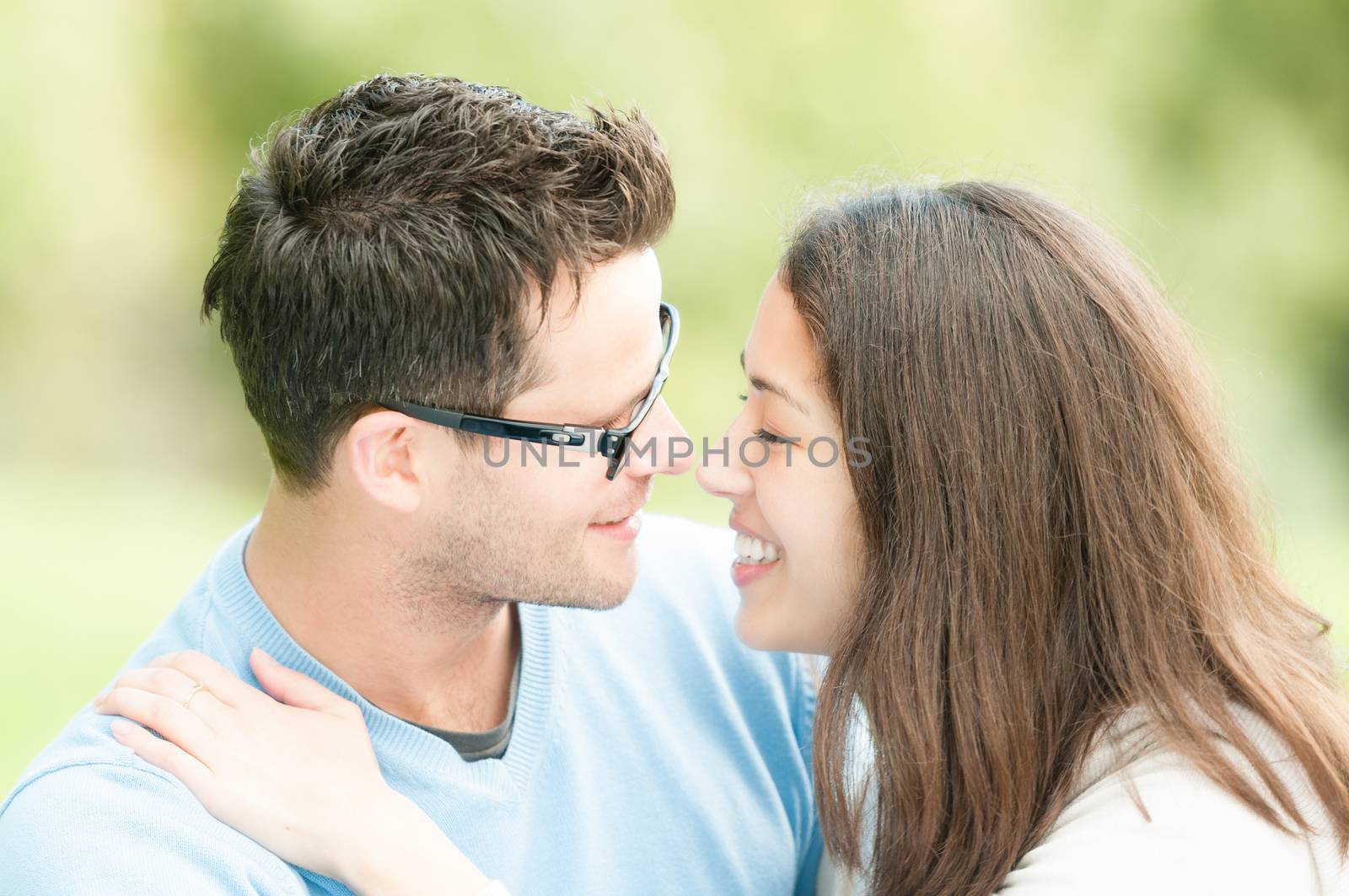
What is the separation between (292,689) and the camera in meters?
1.53

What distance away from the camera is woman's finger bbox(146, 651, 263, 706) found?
4.80 feet

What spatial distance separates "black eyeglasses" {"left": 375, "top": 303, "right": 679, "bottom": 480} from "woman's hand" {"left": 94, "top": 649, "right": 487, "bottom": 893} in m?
0.39

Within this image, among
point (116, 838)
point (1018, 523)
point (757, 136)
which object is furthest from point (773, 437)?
point (757, 136)

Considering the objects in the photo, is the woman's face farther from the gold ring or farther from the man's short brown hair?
the gold ring

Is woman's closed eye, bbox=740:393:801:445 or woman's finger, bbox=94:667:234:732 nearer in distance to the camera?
woman's finger, bbox=94:667:234:732

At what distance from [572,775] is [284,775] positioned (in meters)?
0.42

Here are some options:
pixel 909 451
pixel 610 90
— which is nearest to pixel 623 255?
pixel 909 451

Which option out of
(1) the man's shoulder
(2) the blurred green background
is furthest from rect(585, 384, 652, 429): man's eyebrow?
(2) the blurred green background

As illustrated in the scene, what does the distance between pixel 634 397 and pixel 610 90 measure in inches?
149

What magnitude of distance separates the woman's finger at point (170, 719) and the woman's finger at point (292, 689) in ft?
0.39

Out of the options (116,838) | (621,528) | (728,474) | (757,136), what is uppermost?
(757,136)

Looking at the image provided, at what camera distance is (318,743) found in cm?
146

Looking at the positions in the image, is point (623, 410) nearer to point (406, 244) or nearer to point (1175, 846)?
point (406, 244)

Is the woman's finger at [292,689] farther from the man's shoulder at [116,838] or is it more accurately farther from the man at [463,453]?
the man's shoulder at [116,838]
